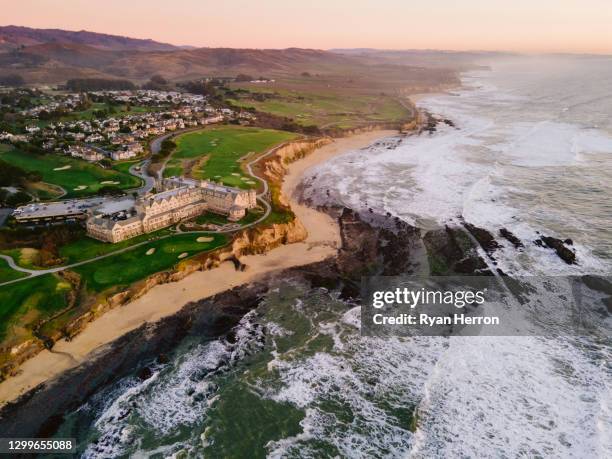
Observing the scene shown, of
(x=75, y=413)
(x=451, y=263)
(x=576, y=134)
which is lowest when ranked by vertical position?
(x=75, y=413)

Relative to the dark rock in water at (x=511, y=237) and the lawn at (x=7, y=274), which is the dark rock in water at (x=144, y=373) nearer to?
the lawn at (x=7, y=274)

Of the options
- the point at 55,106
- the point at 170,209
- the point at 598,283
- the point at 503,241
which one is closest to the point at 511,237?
the point at 503,241

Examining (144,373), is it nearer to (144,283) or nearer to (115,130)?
(144,283)

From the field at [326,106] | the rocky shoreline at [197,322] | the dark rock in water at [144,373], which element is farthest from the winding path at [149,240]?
the field at [326,106]

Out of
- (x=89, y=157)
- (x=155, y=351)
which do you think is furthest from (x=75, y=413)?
(x=89, y=157)

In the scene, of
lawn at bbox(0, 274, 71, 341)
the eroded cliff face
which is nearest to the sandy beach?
the eroded cliff face

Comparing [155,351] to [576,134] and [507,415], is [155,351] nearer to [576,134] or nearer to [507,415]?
[507,415]
